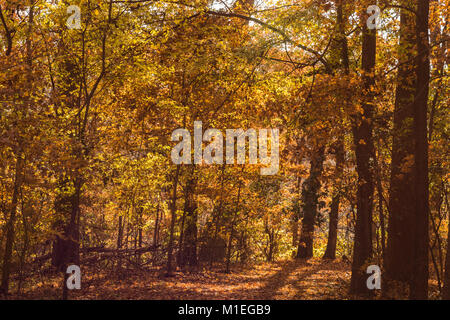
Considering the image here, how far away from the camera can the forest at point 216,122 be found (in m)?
8.21

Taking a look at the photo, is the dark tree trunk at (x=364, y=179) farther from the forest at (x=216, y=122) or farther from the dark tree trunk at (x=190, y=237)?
the dark tree trunk at (x=190, y=237)

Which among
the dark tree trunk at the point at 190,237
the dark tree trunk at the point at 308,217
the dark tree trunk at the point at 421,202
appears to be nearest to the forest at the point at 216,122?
the dark tree trunk at the point at 421,202

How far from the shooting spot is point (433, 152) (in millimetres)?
10258

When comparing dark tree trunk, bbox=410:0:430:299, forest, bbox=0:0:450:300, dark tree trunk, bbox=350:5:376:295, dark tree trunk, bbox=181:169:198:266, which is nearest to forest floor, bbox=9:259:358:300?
forest, bbox=0:0:450:300

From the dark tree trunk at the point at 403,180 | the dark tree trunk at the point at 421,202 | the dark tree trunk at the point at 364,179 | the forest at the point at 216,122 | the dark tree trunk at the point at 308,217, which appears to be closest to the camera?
the dark tree trunk at the point at 421,202

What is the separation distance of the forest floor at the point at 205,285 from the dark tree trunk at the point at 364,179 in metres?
0.80

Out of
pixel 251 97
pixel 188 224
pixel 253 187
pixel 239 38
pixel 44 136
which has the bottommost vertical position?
pixel 188 224

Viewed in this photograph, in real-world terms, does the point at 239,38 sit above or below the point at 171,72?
above

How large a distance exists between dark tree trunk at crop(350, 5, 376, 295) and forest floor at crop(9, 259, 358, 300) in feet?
2.61

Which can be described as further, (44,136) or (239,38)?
(239,38)

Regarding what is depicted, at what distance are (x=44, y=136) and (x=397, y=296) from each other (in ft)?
26.0

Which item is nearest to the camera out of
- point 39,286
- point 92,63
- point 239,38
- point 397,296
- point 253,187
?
point 397,296
